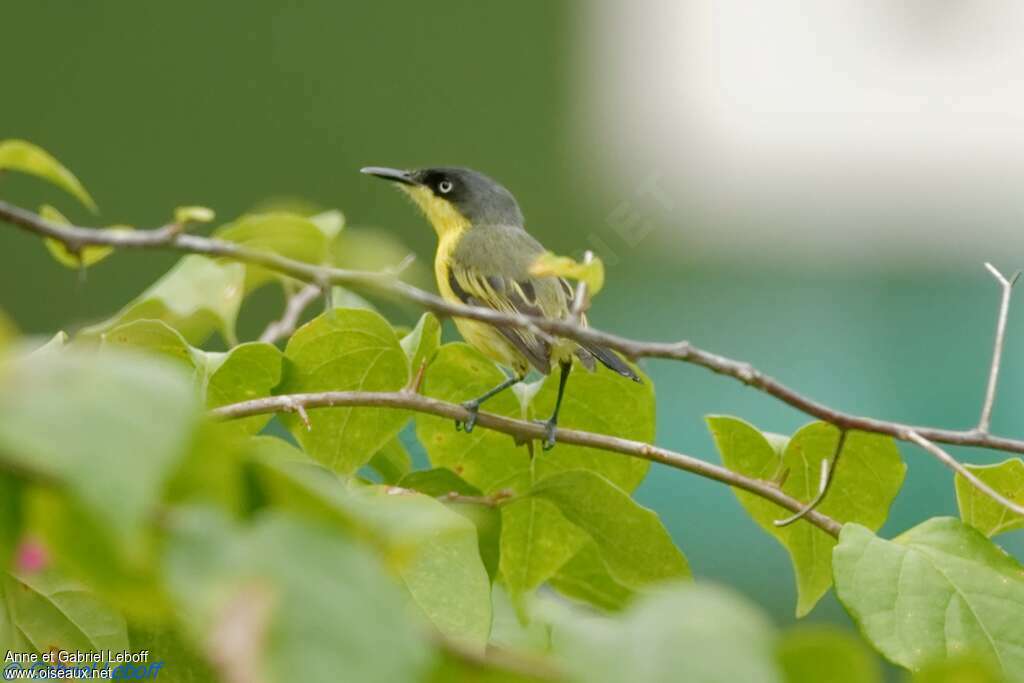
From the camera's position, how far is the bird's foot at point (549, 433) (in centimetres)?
138

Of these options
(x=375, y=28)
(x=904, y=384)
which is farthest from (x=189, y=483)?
(x=375, y=28)

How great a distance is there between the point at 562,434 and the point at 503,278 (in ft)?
5.27

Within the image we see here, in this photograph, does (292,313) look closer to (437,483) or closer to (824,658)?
(437,483)

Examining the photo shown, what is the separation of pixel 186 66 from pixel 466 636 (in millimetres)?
5548

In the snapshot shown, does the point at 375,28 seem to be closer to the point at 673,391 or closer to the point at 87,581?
the point at 673,391

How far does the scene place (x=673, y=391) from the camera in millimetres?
5043

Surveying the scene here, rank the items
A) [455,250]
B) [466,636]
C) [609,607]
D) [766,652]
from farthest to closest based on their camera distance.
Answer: [455,250] → [609,607] → [466,636] → [766,652]

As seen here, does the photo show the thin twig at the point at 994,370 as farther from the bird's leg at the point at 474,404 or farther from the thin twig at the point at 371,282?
the bird's leg at the point at 474,404

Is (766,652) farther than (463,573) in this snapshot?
No

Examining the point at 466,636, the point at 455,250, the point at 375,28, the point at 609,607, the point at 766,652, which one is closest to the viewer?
the point at 766,652

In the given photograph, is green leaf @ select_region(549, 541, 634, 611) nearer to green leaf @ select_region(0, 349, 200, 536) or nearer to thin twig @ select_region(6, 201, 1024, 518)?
thin twig @ select_region(6, 201, 1024, 518)


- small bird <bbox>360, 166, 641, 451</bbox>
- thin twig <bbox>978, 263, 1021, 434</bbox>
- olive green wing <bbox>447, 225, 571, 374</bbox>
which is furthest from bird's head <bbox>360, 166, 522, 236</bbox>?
thin twig <bbox>978, 263, 1021, 434</bbox>

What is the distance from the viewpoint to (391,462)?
1500mm

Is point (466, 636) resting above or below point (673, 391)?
Result: above
